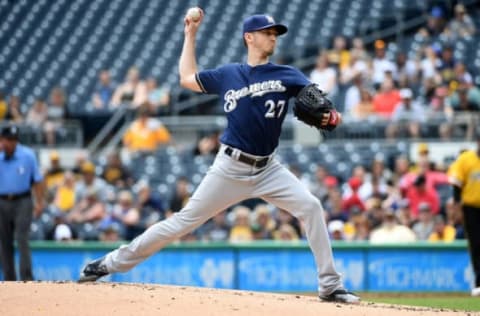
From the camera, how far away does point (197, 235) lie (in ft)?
49.9

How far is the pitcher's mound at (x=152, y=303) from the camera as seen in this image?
7215 mm

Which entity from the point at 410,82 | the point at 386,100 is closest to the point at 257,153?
the point at 386,100

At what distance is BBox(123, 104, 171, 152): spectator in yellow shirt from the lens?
17141mm

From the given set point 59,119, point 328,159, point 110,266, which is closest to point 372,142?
point 328,159

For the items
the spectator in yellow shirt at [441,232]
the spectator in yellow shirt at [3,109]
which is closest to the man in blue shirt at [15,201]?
the spectator in yellow shirt at [441,232]

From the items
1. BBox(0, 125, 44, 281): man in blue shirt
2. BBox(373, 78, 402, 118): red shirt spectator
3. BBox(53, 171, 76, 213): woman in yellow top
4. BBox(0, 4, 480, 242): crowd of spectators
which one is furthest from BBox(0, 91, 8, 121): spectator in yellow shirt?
BBox(0, 125, 44, 281): man in blue shirt

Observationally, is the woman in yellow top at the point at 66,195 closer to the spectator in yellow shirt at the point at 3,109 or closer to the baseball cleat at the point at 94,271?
the spectator in yellow shirt at the point at 3,109

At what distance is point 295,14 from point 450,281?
921 centimetres

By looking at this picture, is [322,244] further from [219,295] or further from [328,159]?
[328,159]

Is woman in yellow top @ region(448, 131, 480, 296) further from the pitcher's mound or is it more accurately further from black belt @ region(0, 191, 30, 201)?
black belt @ region(0, 191, 30, 201)

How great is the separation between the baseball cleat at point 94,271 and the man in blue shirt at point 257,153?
0.63 m

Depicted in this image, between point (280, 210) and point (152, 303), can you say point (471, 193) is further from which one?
point (152, 303)

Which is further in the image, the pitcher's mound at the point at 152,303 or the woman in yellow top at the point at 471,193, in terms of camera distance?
the woman in yellow top at the point at 471,193

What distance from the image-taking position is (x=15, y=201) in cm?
1127
